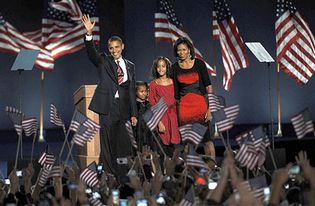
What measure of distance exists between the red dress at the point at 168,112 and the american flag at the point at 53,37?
592 centimetres

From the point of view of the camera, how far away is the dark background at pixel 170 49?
16016 millimetres

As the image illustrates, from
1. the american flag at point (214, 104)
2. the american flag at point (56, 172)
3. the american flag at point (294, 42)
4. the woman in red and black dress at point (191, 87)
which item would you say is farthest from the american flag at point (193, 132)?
the american flag at point (294, 42)

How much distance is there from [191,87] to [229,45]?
5.23 metres

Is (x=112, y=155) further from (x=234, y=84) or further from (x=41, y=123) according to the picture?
(x=234, y=84)

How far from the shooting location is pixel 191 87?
24.1 feet

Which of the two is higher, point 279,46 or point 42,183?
point 279,46

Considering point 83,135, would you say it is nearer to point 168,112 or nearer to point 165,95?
point 165,95

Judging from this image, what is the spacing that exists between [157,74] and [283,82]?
8855 millimetres

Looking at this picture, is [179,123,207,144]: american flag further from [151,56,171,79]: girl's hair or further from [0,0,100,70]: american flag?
[0,0,100,70]: american flag

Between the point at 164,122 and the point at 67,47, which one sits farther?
the point at 67,47

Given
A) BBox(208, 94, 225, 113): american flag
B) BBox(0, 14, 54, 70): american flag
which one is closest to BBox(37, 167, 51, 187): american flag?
BBox(208, 94, 225, 113): american flag

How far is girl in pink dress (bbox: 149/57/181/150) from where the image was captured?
298 inches

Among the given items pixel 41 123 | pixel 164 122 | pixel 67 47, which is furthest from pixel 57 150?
pixel 164 122

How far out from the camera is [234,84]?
1612 cm
